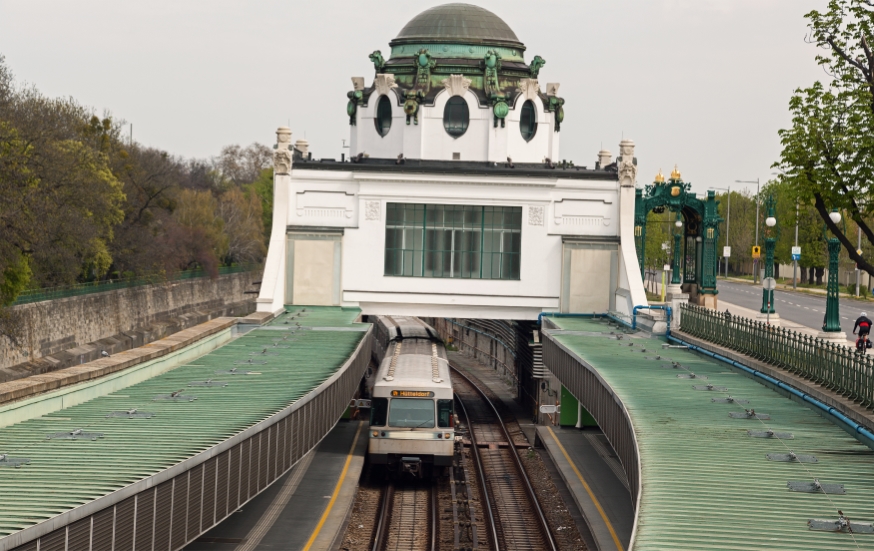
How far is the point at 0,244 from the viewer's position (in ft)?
148

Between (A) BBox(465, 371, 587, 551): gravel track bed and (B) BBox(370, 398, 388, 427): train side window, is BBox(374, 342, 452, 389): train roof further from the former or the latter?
(A) BBox(465, 371, 587, 551): gravel track bed

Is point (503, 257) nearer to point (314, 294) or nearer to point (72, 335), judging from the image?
point (314, 294)

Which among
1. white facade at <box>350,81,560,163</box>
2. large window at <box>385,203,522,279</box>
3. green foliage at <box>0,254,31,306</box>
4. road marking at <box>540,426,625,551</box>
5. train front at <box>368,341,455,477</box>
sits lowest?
road marking at <box>540,426,625,551</box>

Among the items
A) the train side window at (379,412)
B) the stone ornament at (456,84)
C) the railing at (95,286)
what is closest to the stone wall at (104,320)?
the railing at (95,286)

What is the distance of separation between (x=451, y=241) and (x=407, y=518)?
19.6 meters

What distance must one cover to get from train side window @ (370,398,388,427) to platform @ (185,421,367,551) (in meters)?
1.35

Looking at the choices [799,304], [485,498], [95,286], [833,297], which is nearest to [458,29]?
[833,297]

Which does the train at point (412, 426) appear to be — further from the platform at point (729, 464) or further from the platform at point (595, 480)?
the platform at point (729, 464)

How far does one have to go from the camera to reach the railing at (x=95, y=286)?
57562 mm

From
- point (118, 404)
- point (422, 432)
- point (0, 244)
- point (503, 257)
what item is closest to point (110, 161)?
point (0, 244)

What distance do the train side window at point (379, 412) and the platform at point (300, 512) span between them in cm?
135

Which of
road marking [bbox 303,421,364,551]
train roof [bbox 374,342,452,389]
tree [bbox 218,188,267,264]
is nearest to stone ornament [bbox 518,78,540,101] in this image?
train roof [bbox 374,342,452,389]

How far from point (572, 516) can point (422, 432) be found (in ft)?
15.6

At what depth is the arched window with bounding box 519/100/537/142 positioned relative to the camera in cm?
5344
